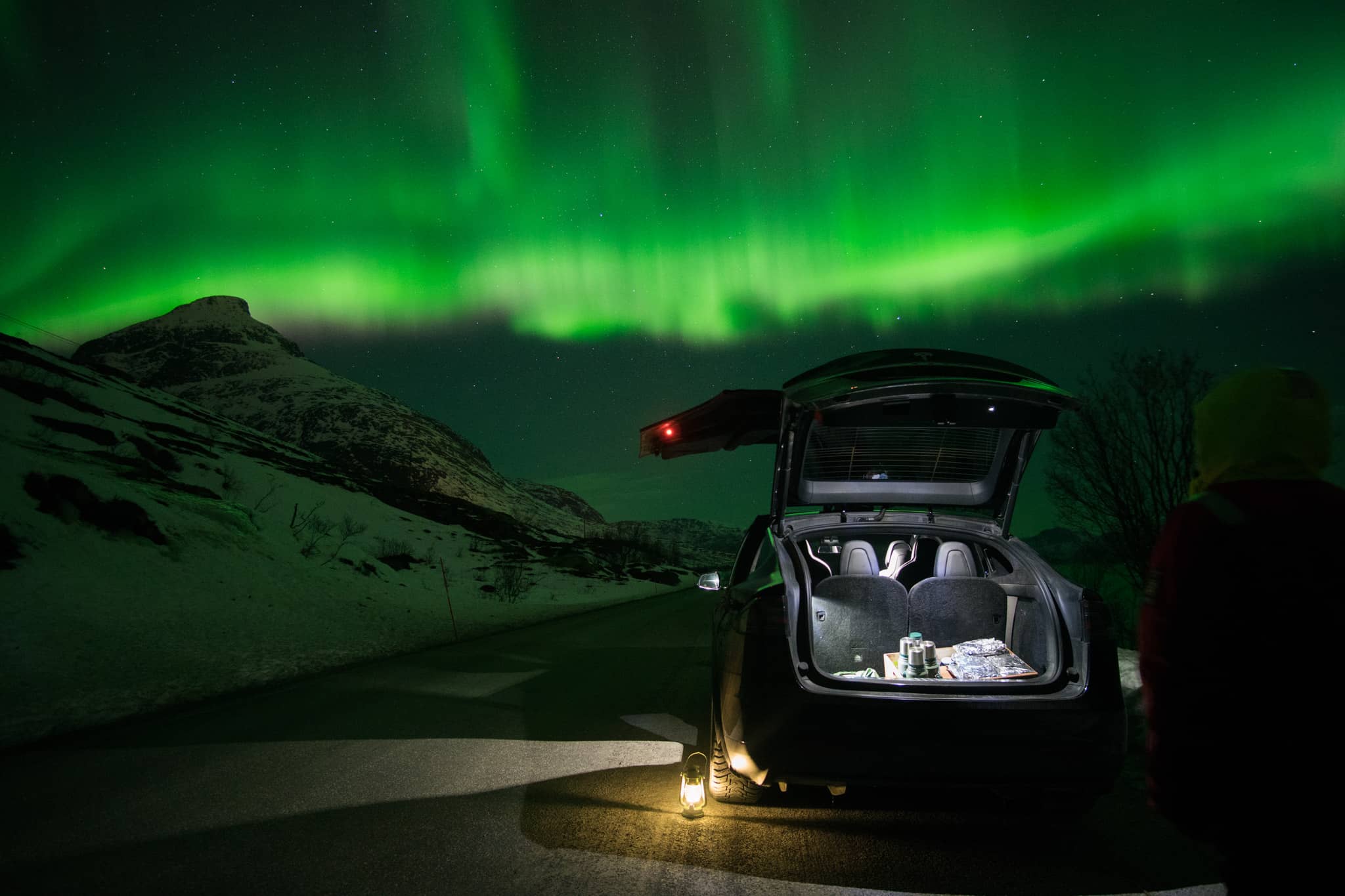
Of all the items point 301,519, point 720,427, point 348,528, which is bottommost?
point 348,528

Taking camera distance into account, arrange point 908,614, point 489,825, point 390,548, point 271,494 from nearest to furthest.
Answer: point 489,825, point 908,614, point 390,548, point 271,494

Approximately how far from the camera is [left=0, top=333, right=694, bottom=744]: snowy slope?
1029 centimetres

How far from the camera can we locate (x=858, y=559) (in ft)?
17.9

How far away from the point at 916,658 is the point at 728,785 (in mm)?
1261

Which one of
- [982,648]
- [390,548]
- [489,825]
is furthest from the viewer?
[390,548]

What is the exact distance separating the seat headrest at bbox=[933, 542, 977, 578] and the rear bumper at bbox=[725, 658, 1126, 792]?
1772mm

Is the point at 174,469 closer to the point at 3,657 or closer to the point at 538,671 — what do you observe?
the point at 3,657

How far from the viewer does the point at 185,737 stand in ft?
21.1

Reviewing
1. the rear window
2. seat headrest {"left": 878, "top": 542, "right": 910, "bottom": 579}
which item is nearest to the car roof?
the rear window

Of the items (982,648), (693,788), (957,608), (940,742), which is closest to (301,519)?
(693,788)

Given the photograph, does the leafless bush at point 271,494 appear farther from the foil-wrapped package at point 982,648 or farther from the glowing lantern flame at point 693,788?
the foil-wrapped package at point 982,648

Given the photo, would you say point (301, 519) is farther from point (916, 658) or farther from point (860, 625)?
point (916, 658)

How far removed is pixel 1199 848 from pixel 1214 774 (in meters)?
2.76

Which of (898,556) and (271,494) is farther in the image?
(271,494)
